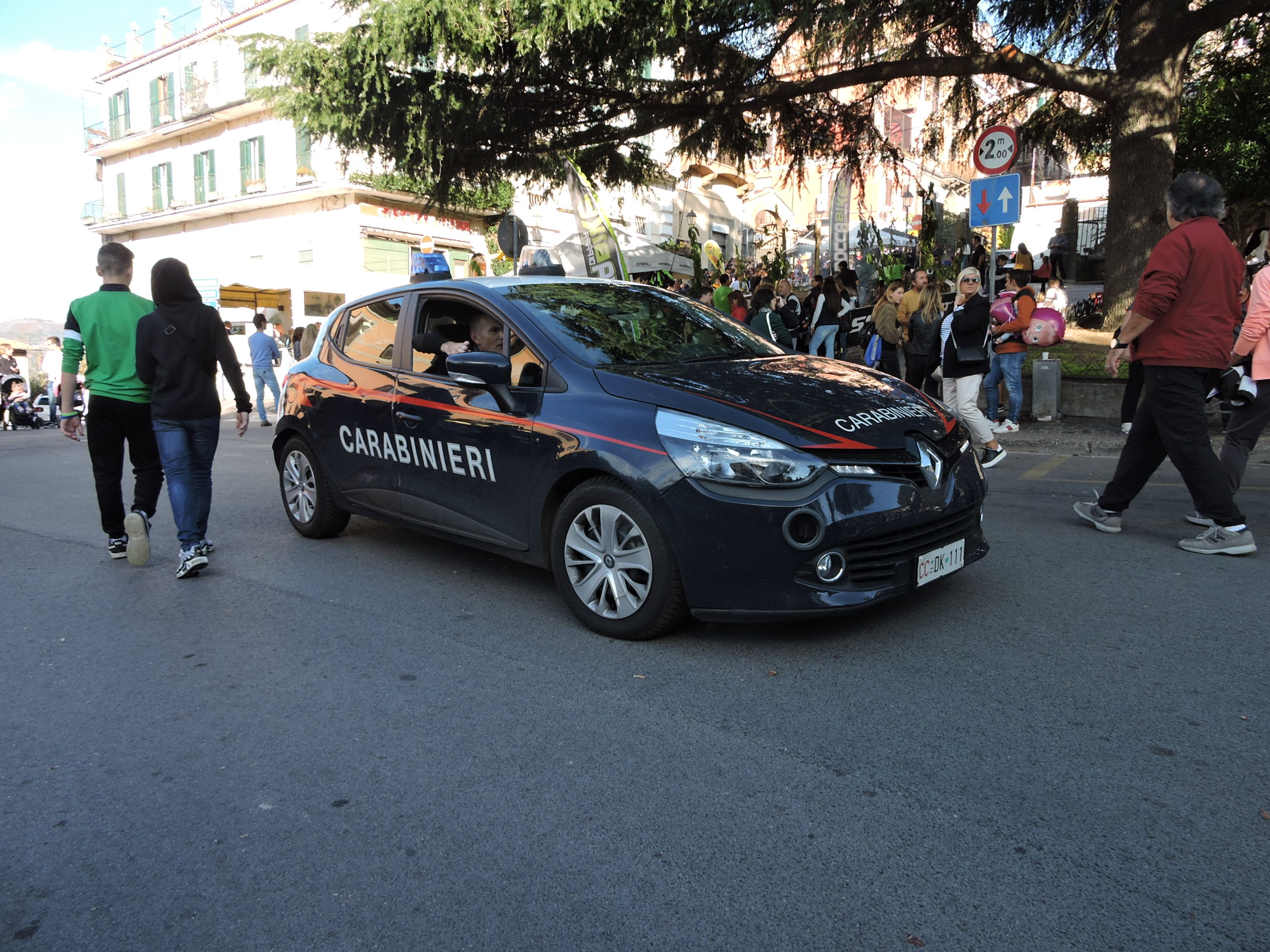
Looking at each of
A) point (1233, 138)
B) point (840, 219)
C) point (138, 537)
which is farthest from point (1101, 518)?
point (1233, 138)

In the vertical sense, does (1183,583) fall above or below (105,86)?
below

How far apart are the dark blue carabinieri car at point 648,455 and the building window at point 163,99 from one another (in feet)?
133

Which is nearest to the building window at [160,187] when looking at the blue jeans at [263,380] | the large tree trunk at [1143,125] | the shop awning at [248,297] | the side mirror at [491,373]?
the shop awning at [248,297]

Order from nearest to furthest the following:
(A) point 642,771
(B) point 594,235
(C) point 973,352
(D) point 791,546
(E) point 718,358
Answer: (A) point 642,771, (D) point 791,546, (E) point 718,358, (C) point 973,352, (B) point 594,235

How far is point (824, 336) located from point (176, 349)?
954 centimetres

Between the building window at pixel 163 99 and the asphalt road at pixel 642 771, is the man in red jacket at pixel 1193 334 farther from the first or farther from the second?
the building window at pixel 163 99

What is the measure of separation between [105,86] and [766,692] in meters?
50.0

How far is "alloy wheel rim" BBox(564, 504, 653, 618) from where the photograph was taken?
13.3 ft

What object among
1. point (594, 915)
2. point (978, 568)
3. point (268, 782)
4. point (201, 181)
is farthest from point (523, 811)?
point (201, 181)

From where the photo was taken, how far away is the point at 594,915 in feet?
7.60

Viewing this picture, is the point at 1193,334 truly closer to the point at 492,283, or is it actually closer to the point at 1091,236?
the point at 492,283

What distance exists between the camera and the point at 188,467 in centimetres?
565

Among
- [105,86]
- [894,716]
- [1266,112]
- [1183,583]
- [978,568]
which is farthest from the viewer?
[105,86]

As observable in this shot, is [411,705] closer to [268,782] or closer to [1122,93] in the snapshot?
[268,782]
